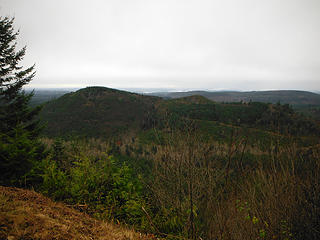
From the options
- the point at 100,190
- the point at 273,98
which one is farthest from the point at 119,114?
the point at 273,98

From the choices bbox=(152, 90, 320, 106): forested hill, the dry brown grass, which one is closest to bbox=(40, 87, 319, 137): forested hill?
the dry brown grass

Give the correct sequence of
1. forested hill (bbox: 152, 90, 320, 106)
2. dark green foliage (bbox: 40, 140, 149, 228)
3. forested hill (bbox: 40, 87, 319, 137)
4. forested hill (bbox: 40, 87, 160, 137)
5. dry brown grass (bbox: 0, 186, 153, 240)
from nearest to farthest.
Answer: dry brown grass (bbox: 0, 186, 153, 240)
dark green foliage (bbox: 40, 140, 149, 228)
forested hill (bbox: 40, 87, 319, 137)
forested hill (bbox: 40, 87, 160, 137)
forested hill (bbox: 152, 90, 320, 106)

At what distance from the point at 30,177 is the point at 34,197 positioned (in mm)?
1020

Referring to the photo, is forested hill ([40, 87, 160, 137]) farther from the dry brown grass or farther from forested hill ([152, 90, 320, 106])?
forested hill ([152, 90, 320, 106])

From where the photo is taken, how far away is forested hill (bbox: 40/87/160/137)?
106 ft

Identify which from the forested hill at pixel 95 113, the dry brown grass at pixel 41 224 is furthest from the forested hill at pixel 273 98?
the dry brown grass at pixel 41 224

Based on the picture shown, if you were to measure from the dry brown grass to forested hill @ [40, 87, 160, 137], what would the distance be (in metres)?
30.6

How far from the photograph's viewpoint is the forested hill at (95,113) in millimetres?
32272

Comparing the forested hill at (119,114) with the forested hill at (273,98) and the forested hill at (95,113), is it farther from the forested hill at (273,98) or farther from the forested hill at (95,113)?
the forested hill at (273,98)

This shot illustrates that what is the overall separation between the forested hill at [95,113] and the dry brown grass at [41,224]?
30613 millimetres

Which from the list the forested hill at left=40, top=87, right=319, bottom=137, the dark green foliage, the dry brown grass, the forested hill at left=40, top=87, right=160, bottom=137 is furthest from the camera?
the forested hill at left=40, top=87, right=160, bottom=137

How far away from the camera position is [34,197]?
2492mm

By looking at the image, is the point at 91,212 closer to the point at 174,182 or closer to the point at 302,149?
the point at 174,182

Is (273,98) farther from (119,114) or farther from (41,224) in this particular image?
(41,224)
